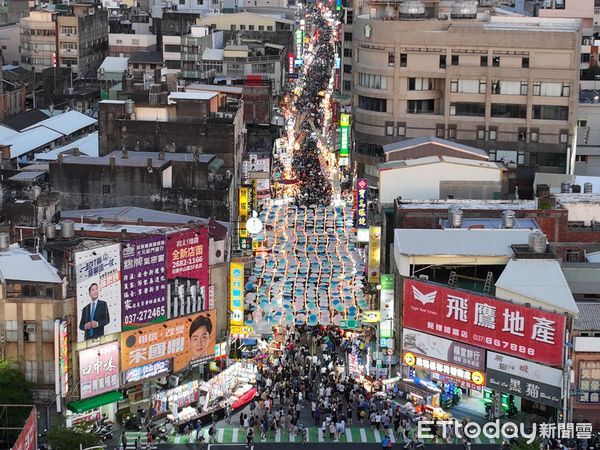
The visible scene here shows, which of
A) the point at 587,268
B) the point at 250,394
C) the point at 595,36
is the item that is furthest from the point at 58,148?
the point at 595,36

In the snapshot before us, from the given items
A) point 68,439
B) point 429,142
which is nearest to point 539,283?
point 68,439

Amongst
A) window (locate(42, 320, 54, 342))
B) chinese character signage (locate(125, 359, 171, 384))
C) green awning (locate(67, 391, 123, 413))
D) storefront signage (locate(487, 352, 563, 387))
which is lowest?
green awning (locate(67, 391, 123, 413))

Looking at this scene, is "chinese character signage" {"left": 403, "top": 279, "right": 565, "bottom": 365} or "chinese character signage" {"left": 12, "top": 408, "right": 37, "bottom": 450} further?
"chinese character signage" {"left": 403, "top": 279, "right": 565, "bottom": 365}

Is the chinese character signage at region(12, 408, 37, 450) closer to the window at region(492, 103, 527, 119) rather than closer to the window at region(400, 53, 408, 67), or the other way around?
the window at region(400, 53, 408, 67)

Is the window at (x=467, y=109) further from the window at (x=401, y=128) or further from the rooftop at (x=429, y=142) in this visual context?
the rooftop at (x=429, y=142)

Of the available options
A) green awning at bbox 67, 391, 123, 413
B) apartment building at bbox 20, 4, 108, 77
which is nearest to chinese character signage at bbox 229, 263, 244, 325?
green awning at bbox 67, 391, 123, 413

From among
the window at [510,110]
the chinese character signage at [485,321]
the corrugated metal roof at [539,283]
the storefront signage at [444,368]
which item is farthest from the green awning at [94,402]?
the window at [510,110]

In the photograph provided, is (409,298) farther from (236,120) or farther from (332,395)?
(236,120)
